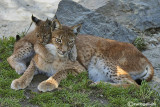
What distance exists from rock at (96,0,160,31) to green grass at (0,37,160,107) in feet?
10.1

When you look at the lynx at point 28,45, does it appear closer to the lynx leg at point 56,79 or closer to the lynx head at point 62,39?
the lynx head at point 62,39

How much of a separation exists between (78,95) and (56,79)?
589 millimetres

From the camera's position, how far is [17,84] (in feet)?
16.0

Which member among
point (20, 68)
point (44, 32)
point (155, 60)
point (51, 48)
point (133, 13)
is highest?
point (44, 32)

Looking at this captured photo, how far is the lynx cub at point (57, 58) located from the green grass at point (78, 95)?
18cm

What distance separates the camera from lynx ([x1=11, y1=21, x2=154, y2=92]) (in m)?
5.22

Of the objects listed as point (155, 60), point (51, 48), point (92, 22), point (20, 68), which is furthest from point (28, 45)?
point (155, 60)

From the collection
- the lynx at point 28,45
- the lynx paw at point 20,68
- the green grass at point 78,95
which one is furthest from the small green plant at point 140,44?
the lynx paw at point 20,68

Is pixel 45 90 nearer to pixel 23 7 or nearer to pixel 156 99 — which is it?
pixel 156 99

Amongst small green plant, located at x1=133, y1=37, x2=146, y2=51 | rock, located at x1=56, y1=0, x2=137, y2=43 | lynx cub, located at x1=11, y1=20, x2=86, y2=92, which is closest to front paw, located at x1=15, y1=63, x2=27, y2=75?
lynx cub, located at x1=11, y1=20, x2=86, y2=92

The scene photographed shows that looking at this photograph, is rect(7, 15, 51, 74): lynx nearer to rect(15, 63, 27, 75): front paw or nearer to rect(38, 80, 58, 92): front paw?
rect(15, 63, 27, 75): front paw

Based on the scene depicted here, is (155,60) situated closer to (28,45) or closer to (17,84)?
(28,45)

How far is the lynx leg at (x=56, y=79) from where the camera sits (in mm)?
4875

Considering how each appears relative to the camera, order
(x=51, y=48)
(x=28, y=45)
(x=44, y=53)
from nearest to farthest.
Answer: (x=51, y=48), (x=44, y=53), (x=28, y=45)
